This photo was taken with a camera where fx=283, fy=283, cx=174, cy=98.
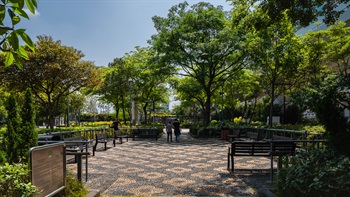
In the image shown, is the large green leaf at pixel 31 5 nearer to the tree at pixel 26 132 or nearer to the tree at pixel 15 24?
the tree at pixel 15 24

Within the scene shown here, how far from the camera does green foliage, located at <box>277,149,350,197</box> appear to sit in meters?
3.47

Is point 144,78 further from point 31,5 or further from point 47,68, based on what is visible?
point 31,5

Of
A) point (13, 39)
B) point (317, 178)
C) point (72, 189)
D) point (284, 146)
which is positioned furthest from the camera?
point (284, 146)

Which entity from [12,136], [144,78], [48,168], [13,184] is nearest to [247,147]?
[48,168]

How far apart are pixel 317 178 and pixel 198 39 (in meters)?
19.7

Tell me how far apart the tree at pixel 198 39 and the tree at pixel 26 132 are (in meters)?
16.6

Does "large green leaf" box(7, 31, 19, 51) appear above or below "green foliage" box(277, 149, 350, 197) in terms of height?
above

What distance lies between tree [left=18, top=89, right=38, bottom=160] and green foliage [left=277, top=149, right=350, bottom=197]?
16.4 ft

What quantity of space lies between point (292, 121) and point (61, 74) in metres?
27.4

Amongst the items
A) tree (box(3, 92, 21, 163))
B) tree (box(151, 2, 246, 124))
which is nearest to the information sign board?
tree (box(3, 92, 21, 163))

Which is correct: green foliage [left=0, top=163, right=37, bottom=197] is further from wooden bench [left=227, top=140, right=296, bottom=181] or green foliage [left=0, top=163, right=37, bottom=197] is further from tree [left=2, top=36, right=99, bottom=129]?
tree [left=2, top=36, right=99, bottom=129]

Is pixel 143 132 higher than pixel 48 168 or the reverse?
the reverse

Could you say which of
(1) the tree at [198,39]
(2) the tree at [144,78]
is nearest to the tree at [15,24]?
(1) the tree at [198,39]

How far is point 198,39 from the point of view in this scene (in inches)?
888
